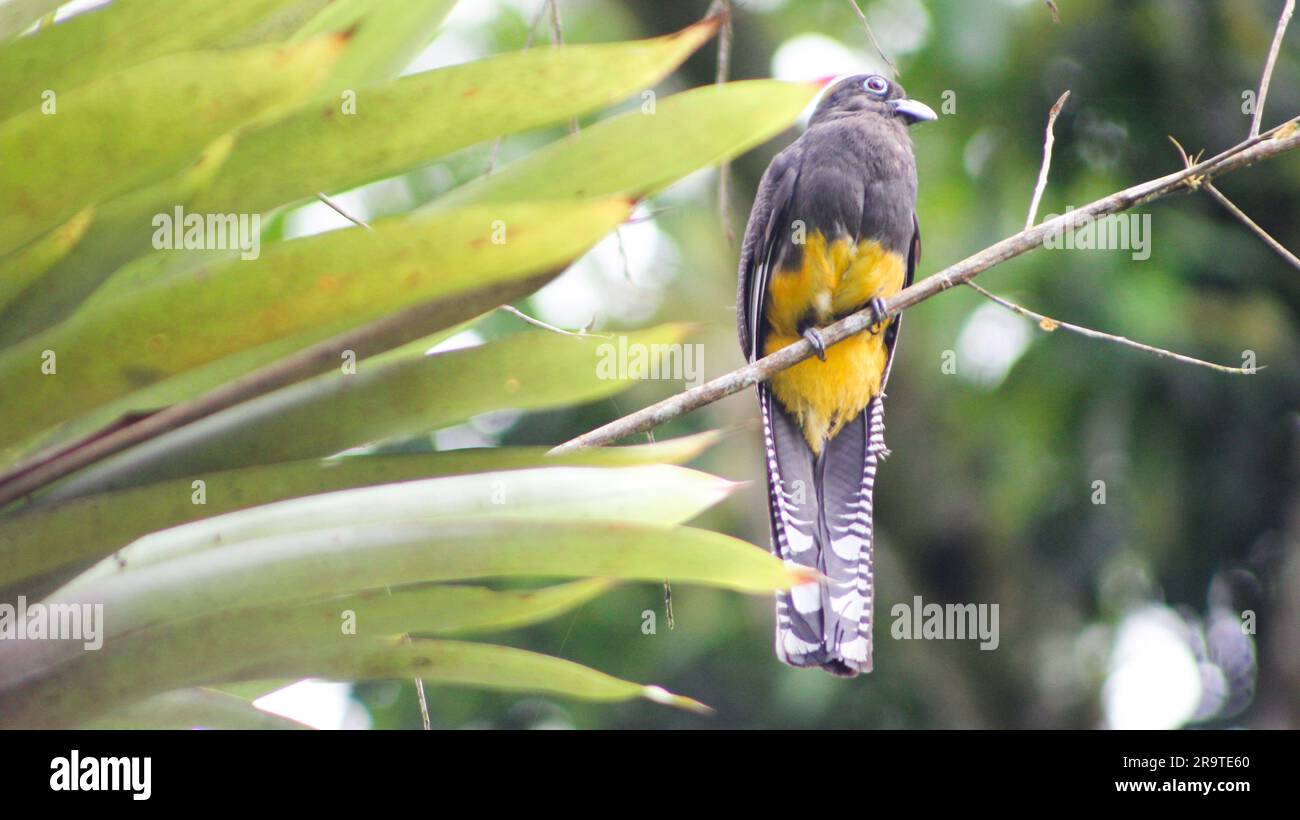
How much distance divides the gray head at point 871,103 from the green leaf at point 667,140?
3.55m

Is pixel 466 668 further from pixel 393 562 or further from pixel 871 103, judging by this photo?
pixel 871 103

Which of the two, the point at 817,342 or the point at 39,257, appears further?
the point at 817,342

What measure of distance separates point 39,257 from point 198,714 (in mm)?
439

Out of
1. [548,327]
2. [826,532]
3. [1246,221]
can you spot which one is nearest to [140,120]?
[548,327]

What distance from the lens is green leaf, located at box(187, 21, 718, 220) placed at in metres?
1.00

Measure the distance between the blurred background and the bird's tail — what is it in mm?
2275

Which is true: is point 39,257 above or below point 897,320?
below

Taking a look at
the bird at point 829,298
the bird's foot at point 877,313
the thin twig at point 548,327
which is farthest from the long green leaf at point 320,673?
the bird at point 829,298

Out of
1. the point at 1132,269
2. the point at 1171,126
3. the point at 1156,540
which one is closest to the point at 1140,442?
the point at 1156,540

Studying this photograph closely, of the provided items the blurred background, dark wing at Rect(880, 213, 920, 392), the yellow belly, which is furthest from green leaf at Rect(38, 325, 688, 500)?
the blurred background

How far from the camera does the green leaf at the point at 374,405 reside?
1.10 meters

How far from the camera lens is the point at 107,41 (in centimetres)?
110

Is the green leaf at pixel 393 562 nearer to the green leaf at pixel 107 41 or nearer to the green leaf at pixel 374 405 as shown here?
the green leaf at pixel 374 405

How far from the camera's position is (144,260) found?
4.20 ft
